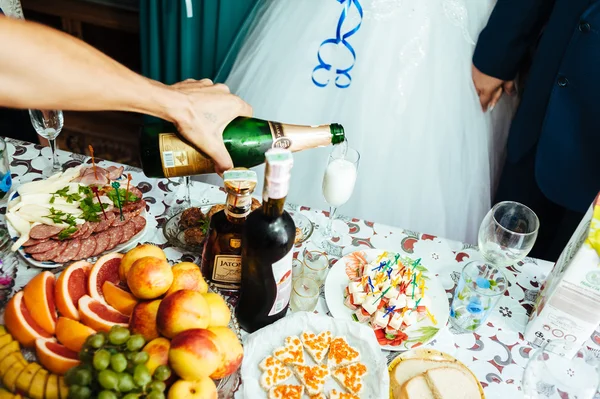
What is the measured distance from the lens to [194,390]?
0.69 meters

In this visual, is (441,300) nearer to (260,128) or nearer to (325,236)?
(325,236)

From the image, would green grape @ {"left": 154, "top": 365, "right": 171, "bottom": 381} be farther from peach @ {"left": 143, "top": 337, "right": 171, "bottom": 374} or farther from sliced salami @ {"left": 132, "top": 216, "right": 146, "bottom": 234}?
sliced salami @ {"left": 132, "top": 216, "right": 146, "bottom": 234}

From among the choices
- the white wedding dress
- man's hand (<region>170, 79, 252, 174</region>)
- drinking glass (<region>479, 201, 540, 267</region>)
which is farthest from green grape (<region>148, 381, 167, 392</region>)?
the white wedding dress

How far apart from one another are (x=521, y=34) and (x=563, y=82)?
0.71ft

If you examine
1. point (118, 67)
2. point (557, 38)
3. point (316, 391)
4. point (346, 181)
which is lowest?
point (316, 391)

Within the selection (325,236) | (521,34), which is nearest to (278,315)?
(325,236)

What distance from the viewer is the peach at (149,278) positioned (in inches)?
31.2

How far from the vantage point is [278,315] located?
91cm

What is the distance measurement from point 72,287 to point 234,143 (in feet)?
1.35

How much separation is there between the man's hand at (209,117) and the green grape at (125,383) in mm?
468

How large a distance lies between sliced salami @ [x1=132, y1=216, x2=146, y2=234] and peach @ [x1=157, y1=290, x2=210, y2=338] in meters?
0.33

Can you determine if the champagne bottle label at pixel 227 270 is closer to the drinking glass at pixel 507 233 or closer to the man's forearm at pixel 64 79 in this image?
the man's forearm at pixel 64 79

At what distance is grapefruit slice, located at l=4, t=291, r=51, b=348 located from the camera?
29.2 inches

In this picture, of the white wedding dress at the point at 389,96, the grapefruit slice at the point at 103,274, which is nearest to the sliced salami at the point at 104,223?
the grapefruit slice at the point at 103,274
